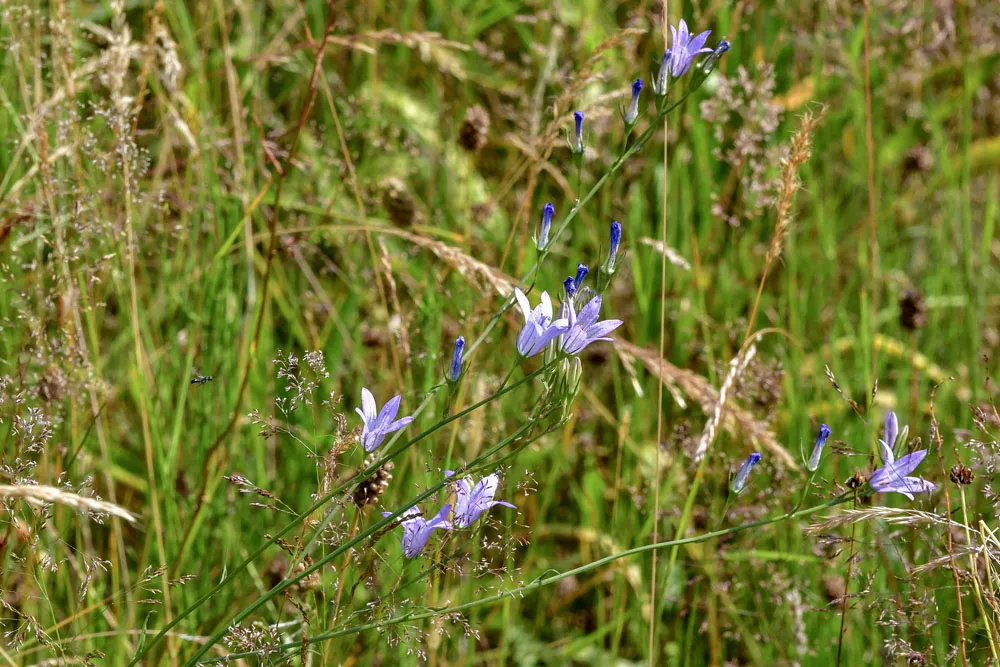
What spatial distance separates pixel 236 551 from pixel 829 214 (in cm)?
209

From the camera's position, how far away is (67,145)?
1.97 meters

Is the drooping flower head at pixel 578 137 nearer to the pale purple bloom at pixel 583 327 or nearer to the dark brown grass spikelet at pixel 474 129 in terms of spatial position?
the pale purple bloom at pixel 583 327

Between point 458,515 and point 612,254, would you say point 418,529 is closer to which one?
point 458,515

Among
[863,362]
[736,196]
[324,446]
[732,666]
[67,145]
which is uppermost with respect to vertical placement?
[736,196]

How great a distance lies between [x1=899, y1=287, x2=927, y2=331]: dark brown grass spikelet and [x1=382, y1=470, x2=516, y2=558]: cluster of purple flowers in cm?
171

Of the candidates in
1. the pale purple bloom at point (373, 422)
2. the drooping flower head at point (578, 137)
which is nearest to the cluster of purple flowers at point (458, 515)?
the pale purple bloom at point (373, 422)

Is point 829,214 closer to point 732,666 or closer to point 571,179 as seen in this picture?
point 571,179

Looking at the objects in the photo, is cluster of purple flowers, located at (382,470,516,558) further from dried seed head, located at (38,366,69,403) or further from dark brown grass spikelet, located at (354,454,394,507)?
dried seed head, located at (38,366,69,403)

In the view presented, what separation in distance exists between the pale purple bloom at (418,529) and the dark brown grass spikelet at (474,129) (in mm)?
1436

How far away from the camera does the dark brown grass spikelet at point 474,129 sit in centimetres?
260

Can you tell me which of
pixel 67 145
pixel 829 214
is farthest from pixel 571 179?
pixel 67 145

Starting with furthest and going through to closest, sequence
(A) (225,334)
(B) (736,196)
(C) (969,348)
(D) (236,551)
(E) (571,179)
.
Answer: (E) (571,179) < (B) (736,196) < (C) (969,348) < (A) (225,334) < (D) (236,551)

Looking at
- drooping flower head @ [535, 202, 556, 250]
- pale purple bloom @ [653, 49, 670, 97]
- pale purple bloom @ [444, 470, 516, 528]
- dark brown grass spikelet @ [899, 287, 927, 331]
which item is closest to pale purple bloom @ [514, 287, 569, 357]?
drooping flower head @ [535, 202, 556, 250]

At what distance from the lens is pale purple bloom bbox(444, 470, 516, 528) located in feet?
4.47
